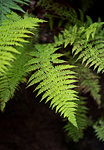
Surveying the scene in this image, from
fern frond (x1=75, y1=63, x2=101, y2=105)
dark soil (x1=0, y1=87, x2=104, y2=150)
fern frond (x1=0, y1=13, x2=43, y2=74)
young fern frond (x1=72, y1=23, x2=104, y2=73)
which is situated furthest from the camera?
dark soil (x1=0, y1=87, x2=104, y2=150)

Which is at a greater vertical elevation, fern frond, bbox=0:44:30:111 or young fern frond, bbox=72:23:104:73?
young fern frond, bbox=72:23:104:73

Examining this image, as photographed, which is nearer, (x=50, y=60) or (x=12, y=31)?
(x=12, y=31)

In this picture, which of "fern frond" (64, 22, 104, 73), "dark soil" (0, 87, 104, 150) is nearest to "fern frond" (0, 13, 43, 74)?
"fern frond" (64, 22, 104, 73)

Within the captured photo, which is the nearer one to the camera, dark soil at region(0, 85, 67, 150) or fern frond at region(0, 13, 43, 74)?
fern frond at region(0, 13, 43, 74)

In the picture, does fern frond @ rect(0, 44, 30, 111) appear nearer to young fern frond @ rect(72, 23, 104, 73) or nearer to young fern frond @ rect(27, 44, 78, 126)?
young fern frond @ rect(27, 44, 78, 126)

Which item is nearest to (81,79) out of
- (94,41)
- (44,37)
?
(94,41)

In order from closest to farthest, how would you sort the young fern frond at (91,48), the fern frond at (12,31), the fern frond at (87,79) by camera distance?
the fern frond at (12,31) < the young fern frond at (91,48) < the fern frond at (87,79)

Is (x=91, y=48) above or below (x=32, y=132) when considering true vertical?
above

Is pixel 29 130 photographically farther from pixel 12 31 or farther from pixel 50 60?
pixel 12 31

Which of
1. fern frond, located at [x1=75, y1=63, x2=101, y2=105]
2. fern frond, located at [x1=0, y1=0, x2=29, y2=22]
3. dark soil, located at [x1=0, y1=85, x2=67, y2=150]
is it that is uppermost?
fern frond, located at [x1=75, y1=63, x2=101, y2=105]

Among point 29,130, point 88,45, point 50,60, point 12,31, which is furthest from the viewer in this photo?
point 29,130

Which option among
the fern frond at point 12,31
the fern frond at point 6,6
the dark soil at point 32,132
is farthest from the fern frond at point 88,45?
the dark soil at point 32,132

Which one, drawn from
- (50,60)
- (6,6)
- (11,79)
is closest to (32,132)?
(11,79)

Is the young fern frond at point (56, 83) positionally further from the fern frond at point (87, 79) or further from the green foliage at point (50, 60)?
the fern frond at point (87, 79)
